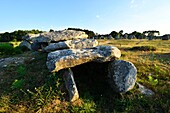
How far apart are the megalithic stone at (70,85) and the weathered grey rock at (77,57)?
1.94 feet

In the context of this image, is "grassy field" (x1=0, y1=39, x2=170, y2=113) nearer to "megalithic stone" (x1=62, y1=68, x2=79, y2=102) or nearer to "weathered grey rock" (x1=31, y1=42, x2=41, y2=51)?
"megalithic stone" (x1=62, y1=68, x2=79, y2=102)

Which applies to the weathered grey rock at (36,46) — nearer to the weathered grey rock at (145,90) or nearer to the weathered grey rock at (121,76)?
the weathered grey rock at (121,76)

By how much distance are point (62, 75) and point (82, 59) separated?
4.88 ft

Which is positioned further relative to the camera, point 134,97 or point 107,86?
point 107,86

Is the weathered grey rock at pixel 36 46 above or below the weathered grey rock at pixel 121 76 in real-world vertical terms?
above

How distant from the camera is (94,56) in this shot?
1152 centimetres

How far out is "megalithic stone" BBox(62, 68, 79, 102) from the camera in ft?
35.1

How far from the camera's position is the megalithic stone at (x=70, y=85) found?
10.7 meters

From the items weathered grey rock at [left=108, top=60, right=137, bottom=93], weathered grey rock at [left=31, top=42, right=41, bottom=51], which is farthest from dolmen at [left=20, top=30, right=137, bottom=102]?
weathered grey rock at [left=31, top=42, right=41, bottom=51]

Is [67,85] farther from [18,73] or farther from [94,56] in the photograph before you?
[18,73]

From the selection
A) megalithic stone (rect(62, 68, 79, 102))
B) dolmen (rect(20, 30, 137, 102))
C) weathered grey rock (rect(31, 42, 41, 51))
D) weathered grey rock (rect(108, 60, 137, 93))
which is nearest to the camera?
megalithic stone (rect(62, 68, 79, 102))

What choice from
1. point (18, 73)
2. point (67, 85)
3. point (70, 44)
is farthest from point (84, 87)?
point (18, 73)

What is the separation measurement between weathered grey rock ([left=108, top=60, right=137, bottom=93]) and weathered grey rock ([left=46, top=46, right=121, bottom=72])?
55 cm

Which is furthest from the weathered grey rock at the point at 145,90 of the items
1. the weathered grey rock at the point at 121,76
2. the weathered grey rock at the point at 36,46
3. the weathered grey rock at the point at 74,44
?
the weathered grey rock at the point at 36,46
